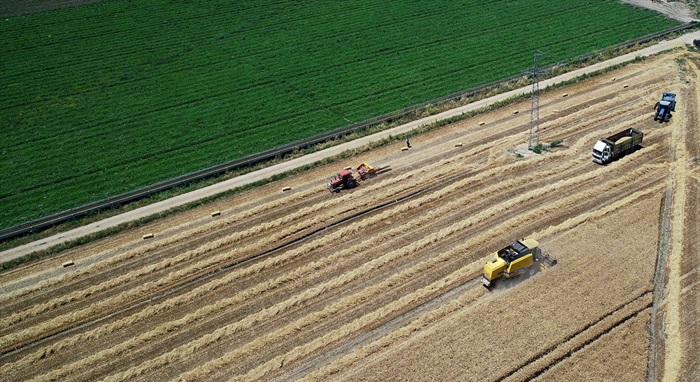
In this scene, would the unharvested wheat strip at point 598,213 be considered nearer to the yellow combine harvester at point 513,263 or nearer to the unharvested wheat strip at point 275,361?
the yellow combine harvester at point 513,263

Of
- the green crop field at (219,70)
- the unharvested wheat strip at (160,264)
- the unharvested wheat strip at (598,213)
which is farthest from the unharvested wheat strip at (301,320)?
the green crop field at (219,70)

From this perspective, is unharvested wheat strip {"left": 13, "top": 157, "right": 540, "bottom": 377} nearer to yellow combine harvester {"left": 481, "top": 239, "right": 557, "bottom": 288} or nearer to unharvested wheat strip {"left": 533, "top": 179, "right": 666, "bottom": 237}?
unharvested wheat strip {"left": 533, "top": 179, "right": 666, "bottom": 237}

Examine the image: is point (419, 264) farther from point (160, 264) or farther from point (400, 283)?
point (160, 264)

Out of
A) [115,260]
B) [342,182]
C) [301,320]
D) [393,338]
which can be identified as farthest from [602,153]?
[115,260]

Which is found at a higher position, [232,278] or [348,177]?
[348,177]

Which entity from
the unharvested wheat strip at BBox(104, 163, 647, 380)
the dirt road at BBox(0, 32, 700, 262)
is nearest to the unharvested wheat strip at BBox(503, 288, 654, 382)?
the unharvested wheat strip at BBox(104, 163, 647, 380)

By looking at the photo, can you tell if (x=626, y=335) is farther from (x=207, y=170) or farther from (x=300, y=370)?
(x=207, y=170)
